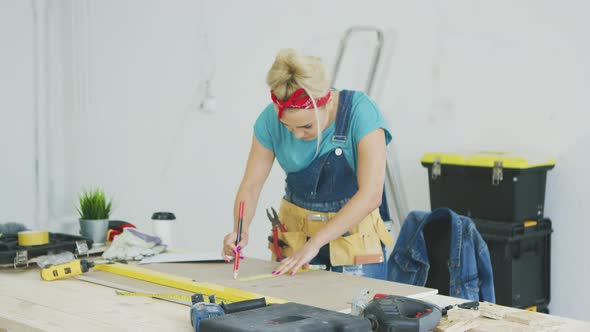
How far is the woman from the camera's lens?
235cm

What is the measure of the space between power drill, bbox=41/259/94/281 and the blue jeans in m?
0.80

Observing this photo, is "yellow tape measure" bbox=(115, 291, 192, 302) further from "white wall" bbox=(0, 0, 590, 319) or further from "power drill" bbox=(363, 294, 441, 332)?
"white wall" bbox=(0, 0, 590, 319)

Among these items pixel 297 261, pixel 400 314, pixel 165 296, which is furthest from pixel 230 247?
pixel 400 314

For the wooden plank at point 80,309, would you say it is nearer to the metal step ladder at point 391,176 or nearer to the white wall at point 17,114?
the metal step ladder at point 391,176

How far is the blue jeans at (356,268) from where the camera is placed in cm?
251

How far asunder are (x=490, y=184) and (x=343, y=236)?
1.13 metres

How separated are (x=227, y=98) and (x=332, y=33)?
957 mm

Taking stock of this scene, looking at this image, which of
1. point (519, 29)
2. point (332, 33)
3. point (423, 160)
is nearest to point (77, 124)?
point (332, 33)

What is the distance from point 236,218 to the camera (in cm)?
266

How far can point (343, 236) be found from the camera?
8.27 feet

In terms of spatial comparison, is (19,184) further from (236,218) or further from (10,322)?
(10,322)

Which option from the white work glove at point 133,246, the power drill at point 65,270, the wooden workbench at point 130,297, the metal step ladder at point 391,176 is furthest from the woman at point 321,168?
the metal step ladder at point 391,176

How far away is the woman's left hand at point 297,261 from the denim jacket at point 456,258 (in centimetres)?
43

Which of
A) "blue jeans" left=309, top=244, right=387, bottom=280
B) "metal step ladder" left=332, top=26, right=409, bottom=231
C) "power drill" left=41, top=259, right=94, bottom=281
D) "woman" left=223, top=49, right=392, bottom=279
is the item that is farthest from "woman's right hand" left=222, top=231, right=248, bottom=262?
"metal step ladder" left=332, top=26, right=409, bottom=231
